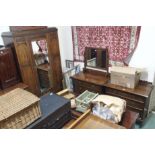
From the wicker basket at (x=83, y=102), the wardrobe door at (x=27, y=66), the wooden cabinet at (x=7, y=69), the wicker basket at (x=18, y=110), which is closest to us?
the wicker basket at (x=18, y=110)

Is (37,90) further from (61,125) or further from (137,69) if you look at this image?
(137,69)

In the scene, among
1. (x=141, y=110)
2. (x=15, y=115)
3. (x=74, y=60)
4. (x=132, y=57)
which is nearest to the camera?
(x=15, y=115)

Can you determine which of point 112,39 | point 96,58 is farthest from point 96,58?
point 112,39

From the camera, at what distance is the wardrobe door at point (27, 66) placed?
2412mm

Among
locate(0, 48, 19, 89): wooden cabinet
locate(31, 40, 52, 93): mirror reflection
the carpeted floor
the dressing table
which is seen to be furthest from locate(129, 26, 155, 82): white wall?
locate(0, 48, 19, 89): wooden cabinet

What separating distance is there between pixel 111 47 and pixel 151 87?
93cm

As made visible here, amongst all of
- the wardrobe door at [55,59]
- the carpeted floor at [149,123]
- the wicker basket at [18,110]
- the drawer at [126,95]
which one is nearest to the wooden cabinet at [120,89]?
the drawer at [126,95]

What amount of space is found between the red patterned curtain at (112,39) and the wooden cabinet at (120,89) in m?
0.44

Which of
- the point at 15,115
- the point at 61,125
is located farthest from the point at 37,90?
the point at 15,115

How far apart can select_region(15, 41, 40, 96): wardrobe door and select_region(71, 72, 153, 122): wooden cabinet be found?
716 mm

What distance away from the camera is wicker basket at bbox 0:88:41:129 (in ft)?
4.67

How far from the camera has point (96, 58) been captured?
2.91 meters

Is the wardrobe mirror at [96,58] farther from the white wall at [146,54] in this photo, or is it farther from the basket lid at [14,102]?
the basket lid at [14,102]

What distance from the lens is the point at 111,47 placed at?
2768mm
